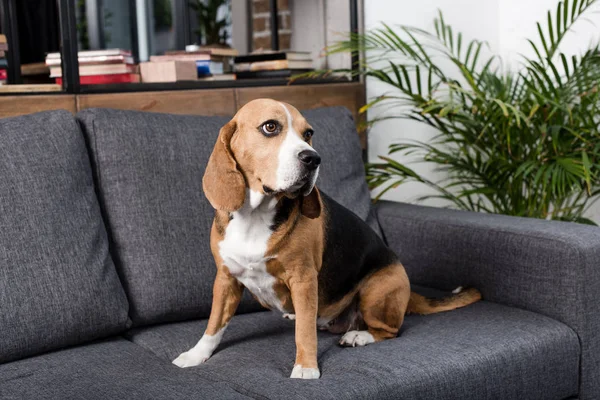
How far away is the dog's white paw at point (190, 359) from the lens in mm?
1946

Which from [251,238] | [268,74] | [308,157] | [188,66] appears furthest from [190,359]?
[268,74]

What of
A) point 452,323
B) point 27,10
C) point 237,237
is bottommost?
point 452,323

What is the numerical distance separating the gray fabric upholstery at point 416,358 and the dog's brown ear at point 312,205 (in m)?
0.36

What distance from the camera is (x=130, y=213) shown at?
2.24 m

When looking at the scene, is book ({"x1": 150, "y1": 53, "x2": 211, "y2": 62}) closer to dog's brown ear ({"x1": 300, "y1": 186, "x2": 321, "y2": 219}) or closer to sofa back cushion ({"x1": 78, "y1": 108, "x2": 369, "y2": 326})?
sofa back cushion ({"x1": 78, "y1": 108, "x2": 369, "y2": 326})

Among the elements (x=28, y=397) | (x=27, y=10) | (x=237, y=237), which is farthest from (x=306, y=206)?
(x=27, y=10)

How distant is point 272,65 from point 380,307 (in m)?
1.39

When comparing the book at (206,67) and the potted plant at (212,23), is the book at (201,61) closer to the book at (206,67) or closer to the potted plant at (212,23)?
the book at (206,67)

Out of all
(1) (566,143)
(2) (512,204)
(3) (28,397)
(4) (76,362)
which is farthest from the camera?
(2) (512,204)

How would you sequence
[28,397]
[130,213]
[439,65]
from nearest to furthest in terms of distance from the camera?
1. [28,397]
2. [130,213]
3. [439,65]

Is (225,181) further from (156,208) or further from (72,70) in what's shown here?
(72,70)

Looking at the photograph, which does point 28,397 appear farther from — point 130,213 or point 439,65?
point 439,65

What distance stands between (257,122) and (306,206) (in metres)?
0.27

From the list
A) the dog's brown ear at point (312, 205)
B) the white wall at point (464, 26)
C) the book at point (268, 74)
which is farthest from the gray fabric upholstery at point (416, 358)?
the white wall at point (464, 26)
